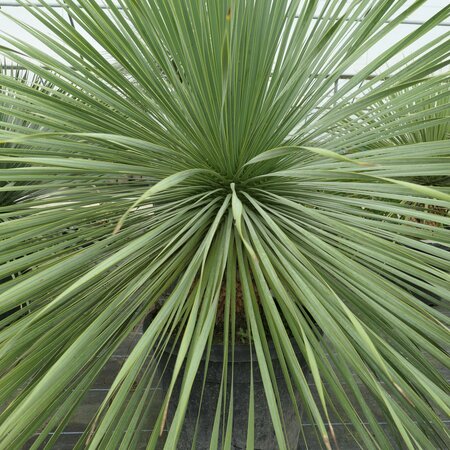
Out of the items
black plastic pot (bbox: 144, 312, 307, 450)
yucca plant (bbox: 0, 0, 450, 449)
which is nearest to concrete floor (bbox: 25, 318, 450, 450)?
black plastic pot (bbox: 144, 312, 307, 450)

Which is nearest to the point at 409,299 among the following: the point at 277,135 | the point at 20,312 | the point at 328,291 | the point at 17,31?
the point at 328,291

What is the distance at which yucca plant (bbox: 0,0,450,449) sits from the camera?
0.66m

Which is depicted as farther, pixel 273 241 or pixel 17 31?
pixel 17 31

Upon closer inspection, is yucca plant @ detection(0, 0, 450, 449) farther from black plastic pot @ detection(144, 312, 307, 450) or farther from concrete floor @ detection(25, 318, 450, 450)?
concrete floor @ detection(25, 318, 450, 450)

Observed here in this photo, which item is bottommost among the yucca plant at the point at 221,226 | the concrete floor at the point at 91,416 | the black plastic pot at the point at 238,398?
the concrete floor at the point at 91,416

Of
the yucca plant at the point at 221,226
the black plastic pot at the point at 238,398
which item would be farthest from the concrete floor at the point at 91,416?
the yucca plant at the point at 221,226

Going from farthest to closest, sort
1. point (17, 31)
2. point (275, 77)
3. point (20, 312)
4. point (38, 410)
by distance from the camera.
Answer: point (17, 31)
point (275, 77)
point (20, 312)
point (38, 410)

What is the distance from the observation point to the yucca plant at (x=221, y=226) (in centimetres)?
66

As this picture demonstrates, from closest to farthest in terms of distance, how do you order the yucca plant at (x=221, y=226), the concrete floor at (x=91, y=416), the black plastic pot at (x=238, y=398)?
the yucca plant at (x=221, y=226) → the black plastic pot at (x=238, y=398) → the concrete floor at (x=91, y=416)

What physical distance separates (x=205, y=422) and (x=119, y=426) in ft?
1.21

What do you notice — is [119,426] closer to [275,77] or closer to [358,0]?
[275,77]

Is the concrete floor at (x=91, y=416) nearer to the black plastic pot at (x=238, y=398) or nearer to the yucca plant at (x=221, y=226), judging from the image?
the black plastic pot at (x=238, y=398)

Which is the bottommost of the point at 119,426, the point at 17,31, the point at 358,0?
the point at 119,426

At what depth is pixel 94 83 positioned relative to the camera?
951 millimetres
